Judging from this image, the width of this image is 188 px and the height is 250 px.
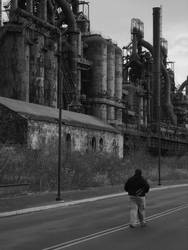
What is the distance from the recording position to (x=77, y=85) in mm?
74562

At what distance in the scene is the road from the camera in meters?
11.9

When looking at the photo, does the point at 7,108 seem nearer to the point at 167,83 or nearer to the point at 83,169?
the point at 83,169

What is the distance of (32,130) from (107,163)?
865 centimetres

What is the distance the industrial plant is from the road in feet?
85.1

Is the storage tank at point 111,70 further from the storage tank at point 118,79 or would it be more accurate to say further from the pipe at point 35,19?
the pipe at point 35,19

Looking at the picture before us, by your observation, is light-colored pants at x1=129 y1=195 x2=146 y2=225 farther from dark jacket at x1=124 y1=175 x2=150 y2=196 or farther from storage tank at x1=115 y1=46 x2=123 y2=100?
storage tank at x1=115 y1=46 x2=123 y2=100

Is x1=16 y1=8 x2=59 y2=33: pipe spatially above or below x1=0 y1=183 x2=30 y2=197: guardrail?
above

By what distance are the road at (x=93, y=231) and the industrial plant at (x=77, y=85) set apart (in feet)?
85.1

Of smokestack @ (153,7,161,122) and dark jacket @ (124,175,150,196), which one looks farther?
smokestack @ (153,7,161,122)

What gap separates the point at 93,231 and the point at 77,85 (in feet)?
198

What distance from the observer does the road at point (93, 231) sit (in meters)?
11.9

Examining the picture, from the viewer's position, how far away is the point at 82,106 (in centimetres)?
7806

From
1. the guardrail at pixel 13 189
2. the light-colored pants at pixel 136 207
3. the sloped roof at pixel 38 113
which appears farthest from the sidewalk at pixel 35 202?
the sloped roof at pixel 38 113

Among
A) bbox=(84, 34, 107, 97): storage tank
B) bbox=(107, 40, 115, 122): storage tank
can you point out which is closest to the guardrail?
bbox=(84, 34, 107, 97): storage tank
